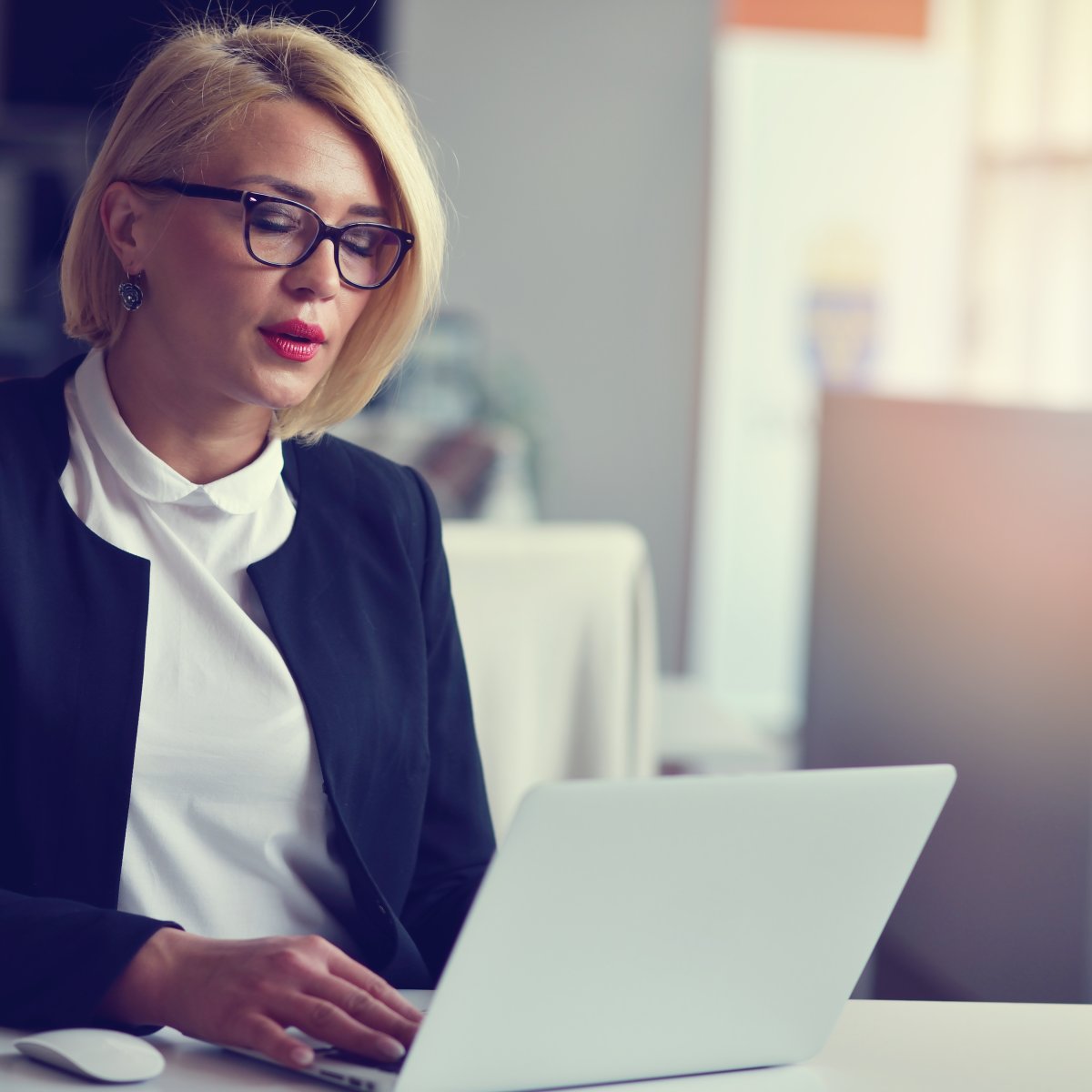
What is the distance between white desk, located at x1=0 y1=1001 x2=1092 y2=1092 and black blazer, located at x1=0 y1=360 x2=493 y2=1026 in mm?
103

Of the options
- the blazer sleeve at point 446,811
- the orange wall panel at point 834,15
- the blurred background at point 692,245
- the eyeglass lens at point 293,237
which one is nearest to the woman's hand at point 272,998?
the blazer sleeve at point 446,811

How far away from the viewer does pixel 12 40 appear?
5.21 meters

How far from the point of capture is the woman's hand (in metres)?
0.85

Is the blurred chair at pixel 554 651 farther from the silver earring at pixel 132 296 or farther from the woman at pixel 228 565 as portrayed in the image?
the silver earring at pixel 132 296

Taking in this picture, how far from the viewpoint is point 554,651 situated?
5.83ft

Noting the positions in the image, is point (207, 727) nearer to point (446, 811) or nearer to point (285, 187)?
point (446, 811)

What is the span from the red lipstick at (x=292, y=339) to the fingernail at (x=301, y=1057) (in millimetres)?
563

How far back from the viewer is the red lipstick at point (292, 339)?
1197mm

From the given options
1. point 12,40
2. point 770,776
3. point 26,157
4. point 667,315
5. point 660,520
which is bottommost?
point 660,520

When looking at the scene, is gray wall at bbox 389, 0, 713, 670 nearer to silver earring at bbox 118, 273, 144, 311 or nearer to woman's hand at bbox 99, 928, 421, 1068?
silver earring at bbox 118, 273, 144, 311

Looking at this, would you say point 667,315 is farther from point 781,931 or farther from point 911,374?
point 781,931

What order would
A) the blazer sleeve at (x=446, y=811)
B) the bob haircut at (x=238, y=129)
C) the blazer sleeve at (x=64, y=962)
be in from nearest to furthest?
the blazer sleeve at (x=64, y=962), the bob haircut at (x=238, y=129), the blazer sleeve at (x=446, y=811)

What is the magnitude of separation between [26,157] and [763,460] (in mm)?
2803

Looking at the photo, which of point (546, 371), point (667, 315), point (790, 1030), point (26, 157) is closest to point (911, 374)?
point (667, 315)
